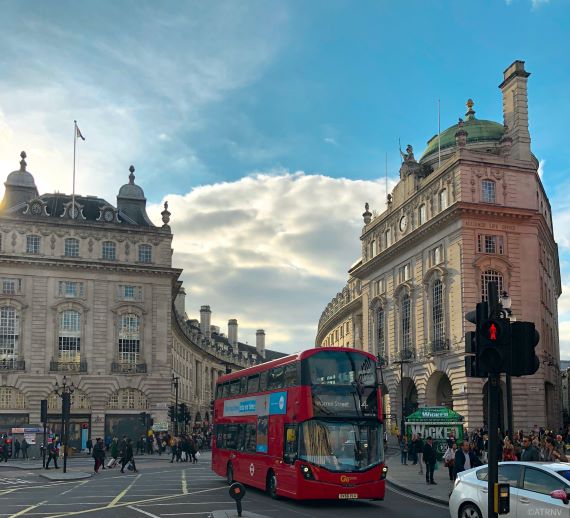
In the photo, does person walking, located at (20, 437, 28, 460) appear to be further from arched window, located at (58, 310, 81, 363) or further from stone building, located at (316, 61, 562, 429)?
stone building, located at (316, 61, 562, 429)

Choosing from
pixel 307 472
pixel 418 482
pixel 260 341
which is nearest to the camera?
pixel 307 472

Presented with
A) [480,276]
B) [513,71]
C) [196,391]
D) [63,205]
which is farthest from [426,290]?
[196,391]

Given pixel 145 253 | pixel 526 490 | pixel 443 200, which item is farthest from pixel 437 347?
pixel 526 490

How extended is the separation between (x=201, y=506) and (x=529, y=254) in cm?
3776

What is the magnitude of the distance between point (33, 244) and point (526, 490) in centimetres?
6193

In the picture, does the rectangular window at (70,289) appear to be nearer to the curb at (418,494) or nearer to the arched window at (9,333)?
the arched window at (9,333)

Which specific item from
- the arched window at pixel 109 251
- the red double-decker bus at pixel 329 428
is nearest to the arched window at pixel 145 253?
the arched window at pixel 109 251

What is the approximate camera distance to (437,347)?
55375 mm

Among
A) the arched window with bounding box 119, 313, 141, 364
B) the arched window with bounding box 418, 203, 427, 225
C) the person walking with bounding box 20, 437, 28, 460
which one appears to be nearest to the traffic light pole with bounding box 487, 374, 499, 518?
the arched window with bounding box 418, 203, 427, 225

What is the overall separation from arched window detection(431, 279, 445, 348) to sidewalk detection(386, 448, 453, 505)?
1505 centimetres

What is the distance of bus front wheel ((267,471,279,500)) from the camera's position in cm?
2355

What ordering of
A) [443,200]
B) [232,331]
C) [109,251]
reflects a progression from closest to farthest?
1. [443,200]
2. [109,251]
3. [232,331]

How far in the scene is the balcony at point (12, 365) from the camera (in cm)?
6775

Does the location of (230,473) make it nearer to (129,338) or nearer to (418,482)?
(418,482)
